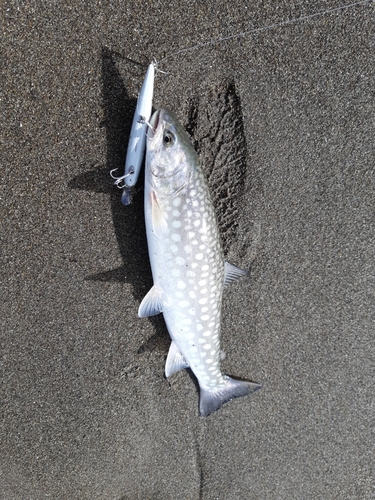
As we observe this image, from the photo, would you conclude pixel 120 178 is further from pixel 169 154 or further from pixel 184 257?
pixel 184 257

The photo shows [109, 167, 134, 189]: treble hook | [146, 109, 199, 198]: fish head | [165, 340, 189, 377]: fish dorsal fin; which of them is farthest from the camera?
[165, 340, 189, 377]: fish dorsal fin

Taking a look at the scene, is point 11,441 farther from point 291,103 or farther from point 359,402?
point 291,103

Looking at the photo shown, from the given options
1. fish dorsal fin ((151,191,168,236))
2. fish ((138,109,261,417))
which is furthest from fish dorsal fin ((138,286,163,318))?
fish dorsal fin ((151,191,168,236))

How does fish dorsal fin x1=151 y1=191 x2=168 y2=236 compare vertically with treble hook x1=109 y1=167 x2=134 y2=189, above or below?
below

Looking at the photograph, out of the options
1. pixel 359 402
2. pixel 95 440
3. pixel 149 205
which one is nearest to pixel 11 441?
pixel 95 440

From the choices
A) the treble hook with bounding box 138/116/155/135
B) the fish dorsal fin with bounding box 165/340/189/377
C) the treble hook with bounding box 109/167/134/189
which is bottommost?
the fish dorsal fin with bounding box 165/340/189/377

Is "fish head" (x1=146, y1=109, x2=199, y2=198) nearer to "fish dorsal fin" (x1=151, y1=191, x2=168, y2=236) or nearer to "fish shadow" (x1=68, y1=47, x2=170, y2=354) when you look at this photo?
"fish dorsal fin" (x1=151, y1=191, x2=168, y2=236)

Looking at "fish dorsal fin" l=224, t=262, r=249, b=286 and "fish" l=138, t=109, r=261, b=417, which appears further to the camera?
"fish dorsal fin" l=224, t=262, r=249, b=286

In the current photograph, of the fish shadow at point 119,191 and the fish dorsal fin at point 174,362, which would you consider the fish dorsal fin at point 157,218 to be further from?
the fish dorsal fin at point 174,362
